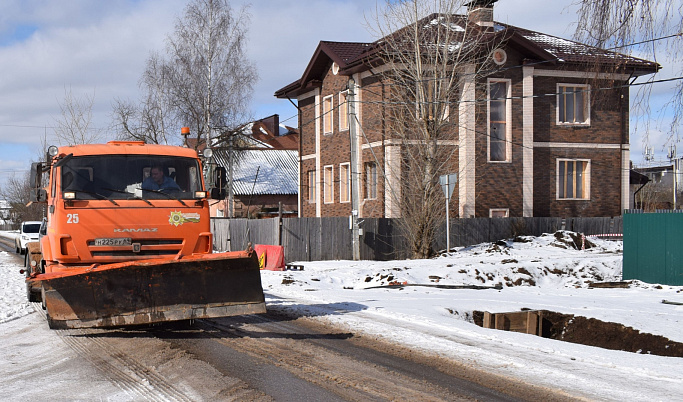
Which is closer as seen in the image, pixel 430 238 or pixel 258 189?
pixel 430 238

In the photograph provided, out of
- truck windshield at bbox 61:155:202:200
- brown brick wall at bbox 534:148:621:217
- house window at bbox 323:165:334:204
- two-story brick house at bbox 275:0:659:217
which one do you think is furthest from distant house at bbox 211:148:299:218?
truck windshield at bbox 61:155:202:200

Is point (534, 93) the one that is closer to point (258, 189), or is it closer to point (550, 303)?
point (550, 303)

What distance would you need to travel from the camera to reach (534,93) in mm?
30828

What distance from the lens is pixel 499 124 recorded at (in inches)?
1205

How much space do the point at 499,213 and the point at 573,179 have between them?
13.9ft

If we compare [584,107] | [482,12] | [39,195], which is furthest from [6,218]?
[39,195]

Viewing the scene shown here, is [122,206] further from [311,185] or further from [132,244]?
[311,185]

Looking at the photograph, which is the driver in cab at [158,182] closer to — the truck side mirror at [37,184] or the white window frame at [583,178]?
the truck side mirror at [37,184]

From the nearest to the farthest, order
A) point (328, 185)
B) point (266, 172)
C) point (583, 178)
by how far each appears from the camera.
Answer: point (583, 178), point (328, 185), point (266, 172)

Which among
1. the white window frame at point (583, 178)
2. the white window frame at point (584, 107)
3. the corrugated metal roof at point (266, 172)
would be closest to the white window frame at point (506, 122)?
the white window frame at point (584, 107)

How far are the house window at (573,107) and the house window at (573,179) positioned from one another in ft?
6.05

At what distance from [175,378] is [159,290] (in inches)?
90.9

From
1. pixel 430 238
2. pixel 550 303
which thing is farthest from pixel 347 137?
pixel 550 303

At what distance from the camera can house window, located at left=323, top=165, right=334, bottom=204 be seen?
113ft
